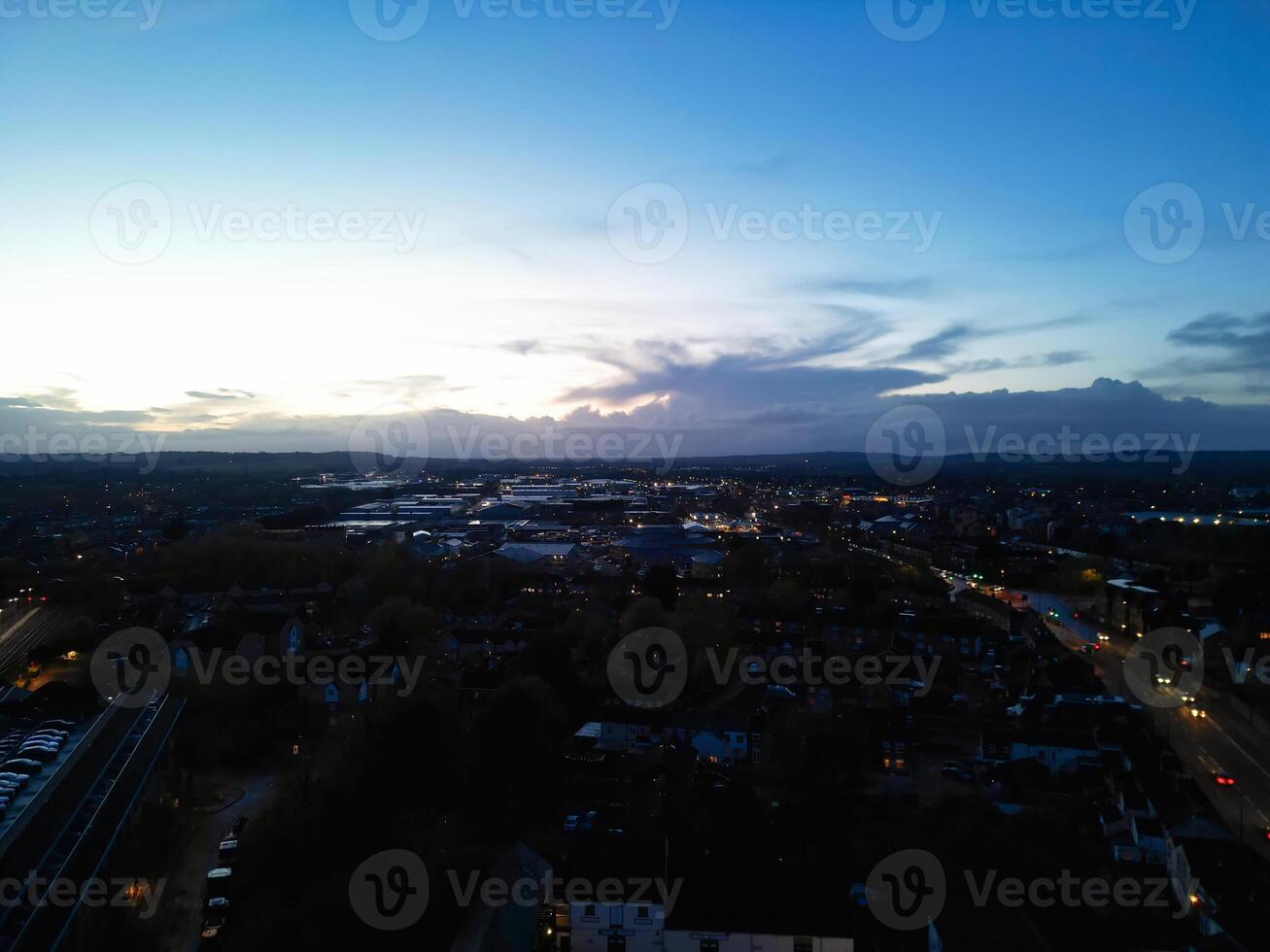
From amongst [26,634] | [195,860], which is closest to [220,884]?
[195,860]

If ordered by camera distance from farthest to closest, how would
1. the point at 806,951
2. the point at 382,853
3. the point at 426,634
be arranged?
the point at 426,634 → the point at 382,853 → the point at 806,951

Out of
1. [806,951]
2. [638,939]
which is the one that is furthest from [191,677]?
[806,951]

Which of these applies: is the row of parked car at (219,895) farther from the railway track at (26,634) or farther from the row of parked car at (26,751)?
the railway track at (26,634)

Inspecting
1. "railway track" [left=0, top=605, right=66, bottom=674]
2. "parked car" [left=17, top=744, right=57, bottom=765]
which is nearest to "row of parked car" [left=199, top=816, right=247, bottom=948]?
"parked car" [left=17, top=744, right=57, bottom=765]

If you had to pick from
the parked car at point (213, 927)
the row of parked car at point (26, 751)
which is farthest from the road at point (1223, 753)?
the row of parked car at point (26, 751)

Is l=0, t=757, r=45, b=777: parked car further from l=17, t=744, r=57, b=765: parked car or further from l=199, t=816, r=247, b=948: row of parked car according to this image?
l=199, t=816, r=247, b=948: row of parked car

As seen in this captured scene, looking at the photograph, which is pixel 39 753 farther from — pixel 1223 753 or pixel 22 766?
pixel 1223 753

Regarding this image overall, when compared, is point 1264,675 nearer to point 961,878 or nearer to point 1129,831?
point 1129,831
